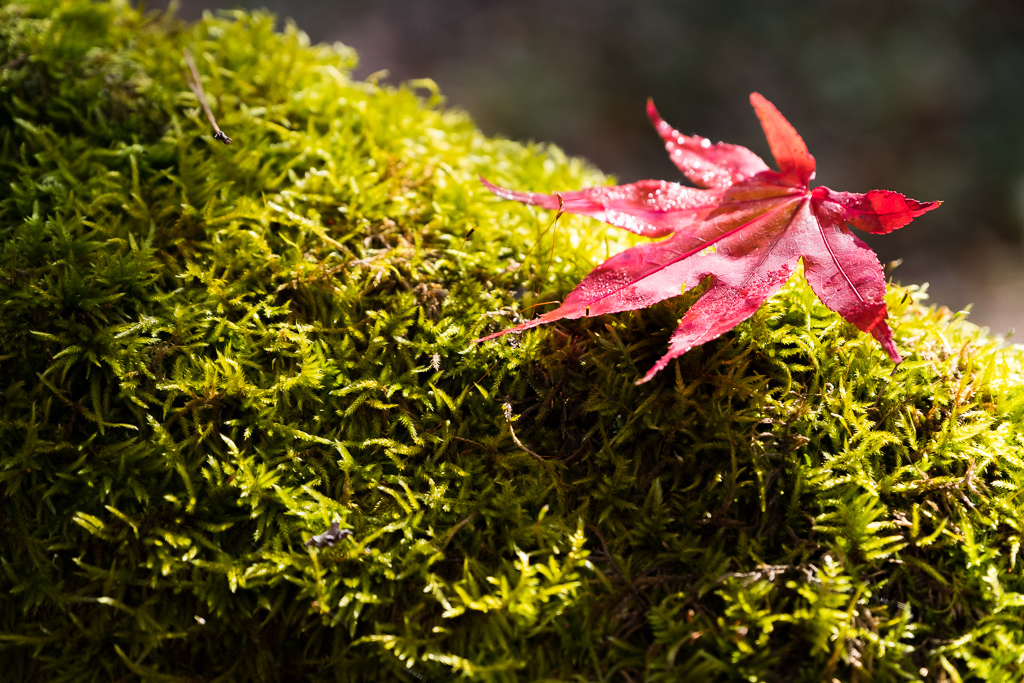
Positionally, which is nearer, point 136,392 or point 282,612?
point 282,612

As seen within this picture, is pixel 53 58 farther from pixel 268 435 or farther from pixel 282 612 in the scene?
pixel 282 612

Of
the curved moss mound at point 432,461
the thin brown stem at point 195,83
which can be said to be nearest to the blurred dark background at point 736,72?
the thin brown stem at point 195,83

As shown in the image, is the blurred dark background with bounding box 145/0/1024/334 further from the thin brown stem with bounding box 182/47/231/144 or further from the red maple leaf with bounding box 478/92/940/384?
the red maple leaf with bounding box 478/92/940/384

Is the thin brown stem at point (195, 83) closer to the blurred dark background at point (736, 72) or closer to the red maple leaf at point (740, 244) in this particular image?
the red maple leaf at point (740, 244)

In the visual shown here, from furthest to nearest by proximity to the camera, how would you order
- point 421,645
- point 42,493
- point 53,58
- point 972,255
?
point 972,255, point 53,58, point 42,493, point 421,645

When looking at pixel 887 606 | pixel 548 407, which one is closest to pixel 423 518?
pixel 548 407

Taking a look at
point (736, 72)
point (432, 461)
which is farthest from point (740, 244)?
point (736, 72)
